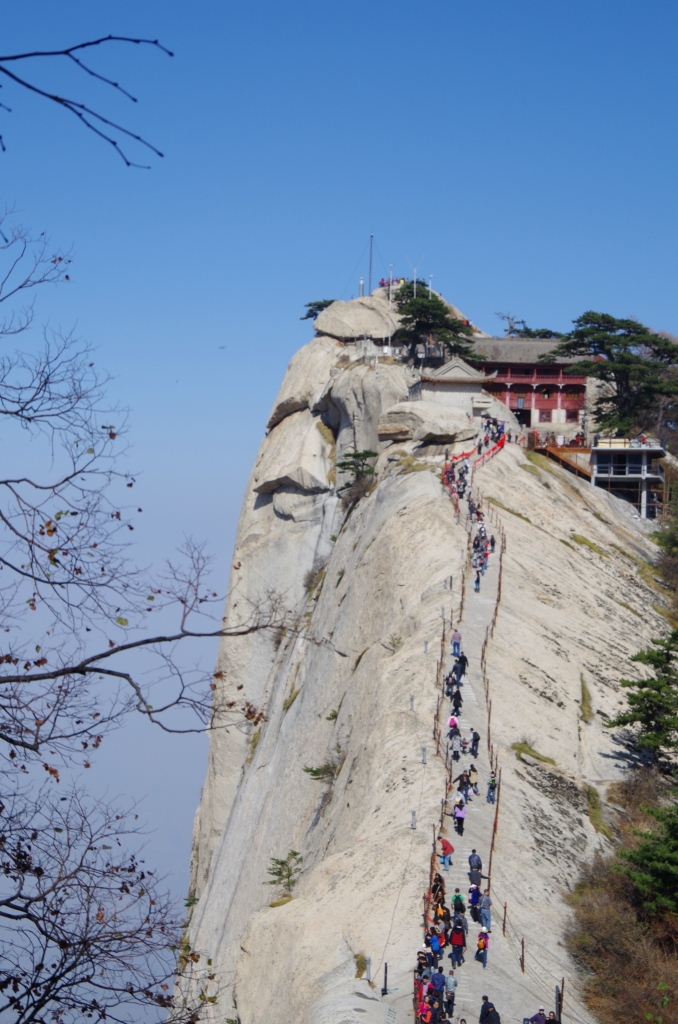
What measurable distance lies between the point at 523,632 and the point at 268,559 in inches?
1469

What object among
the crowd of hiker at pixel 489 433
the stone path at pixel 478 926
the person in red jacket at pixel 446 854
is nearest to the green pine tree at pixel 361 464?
the crowd of hiker at pixel 489 433

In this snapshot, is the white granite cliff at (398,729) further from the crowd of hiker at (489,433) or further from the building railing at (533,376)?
the building railing at (533,376)

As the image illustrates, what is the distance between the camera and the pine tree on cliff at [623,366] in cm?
6706

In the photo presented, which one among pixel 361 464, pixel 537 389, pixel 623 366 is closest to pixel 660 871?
pixel 361 464

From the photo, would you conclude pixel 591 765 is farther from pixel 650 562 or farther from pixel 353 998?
pixel 650 562

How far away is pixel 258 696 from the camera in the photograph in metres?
62.7

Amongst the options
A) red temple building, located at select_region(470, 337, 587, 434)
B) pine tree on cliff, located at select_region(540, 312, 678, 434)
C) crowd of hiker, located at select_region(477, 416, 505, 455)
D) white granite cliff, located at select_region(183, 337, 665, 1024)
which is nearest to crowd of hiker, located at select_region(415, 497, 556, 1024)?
white granite cliff, located at select_region(183, 337, 665, 1024)

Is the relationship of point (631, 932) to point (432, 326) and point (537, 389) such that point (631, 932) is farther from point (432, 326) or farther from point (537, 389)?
point (537, 389)

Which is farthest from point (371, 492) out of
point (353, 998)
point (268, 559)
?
point (353, 998)

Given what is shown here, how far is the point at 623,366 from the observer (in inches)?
2635

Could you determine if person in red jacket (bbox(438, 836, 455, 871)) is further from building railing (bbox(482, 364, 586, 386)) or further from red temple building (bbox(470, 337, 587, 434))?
building railing (bbox(482, 364, 586, 386))

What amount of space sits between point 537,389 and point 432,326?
29.8 feet

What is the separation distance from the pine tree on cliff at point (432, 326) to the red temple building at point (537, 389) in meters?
2.37

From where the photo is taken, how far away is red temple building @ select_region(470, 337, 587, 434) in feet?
248
